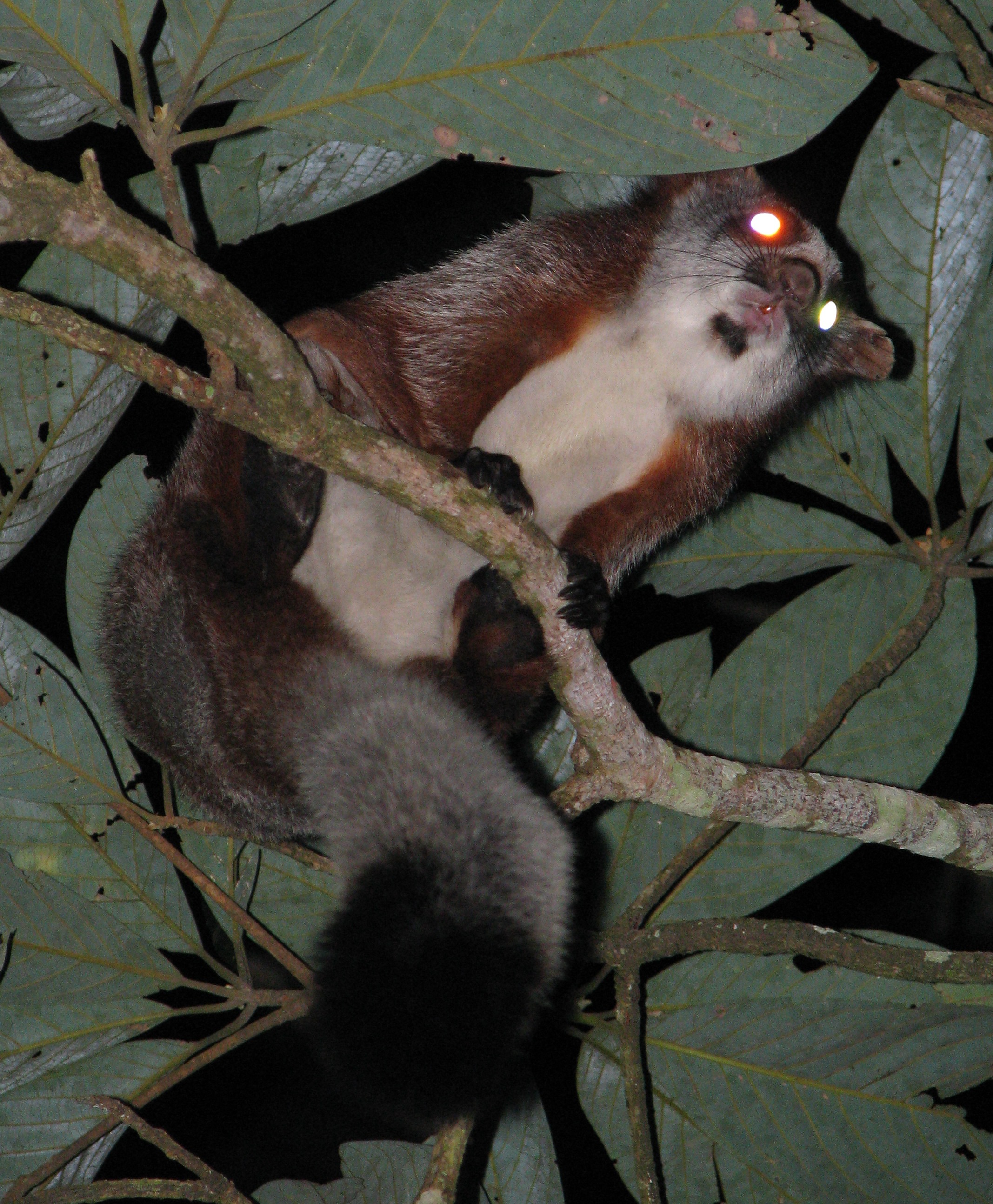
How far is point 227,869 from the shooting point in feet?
8.73

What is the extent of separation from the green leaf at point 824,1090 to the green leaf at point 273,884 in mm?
826

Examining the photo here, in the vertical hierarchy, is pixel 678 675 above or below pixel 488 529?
below

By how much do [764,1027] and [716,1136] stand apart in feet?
0.86

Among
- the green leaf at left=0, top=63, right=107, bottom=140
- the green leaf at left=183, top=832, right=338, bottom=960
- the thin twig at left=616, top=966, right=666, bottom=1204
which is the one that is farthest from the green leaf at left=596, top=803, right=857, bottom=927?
the green leaf at left=0, top=63, right=107, bottom=140

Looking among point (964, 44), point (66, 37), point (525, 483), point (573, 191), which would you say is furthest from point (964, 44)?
point (66, 37)

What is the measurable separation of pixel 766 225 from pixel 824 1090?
6.95 ft

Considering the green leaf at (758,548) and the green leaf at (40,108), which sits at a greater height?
the green leaf at (40,108)

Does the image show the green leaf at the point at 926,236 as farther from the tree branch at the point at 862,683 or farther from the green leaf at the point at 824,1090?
the green leaf at the point at 824,1090

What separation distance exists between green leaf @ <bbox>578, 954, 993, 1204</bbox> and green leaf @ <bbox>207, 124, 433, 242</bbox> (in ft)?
6.64

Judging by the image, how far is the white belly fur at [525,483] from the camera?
253 centimetres

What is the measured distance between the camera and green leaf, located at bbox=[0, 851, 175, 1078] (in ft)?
7.92

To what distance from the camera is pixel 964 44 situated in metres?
2.29

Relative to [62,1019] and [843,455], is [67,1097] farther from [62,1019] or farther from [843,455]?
[843,455]

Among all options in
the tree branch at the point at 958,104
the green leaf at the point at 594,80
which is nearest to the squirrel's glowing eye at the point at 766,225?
the tree branch at the point at 958,104
